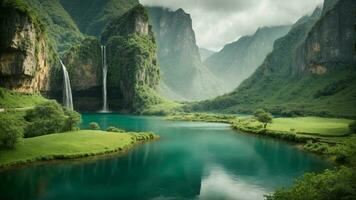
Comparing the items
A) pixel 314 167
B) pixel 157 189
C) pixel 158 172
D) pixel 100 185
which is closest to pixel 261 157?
pixel 314 167

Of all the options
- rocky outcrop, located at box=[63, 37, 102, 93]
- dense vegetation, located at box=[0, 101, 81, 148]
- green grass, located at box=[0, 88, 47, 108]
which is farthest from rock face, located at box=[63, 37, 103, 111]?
dense vegetation, located at box=[0, 101, 81, 148]

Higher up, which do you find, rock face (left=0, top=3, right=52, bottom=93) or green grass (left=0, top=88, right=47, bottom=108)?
rock face (left=0, top=3, right=52, bottom=93)

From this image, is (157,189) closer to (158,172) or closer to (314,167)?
(158,172)

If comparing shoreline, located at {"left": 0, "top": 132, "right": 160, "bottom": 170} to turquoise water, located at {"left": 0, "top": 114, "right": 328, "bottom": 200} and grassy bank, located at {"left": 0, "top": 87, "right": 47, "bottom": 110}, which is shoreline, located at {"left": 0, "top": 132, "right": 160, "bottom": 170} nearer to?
turquoise water, located at {"left": 0, "top": 114, "right": 328, "bottom": 200}

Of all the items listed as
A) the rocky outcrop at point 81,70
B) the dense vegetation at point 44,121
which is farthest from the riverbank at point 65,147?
the rocky outcrop at point 81,70

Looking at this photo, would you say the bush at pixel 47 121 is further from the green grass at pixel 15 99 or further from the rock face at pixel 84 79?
the rock face at pixel 84 79

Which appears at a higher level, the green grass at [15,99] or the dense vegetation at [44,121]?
the green grass at [15,99]

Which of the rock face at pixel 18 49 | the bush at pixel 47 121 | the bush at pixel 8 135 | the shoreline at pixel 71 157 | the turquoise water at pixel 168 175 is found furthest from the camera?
the rock face at pixel 18 49
